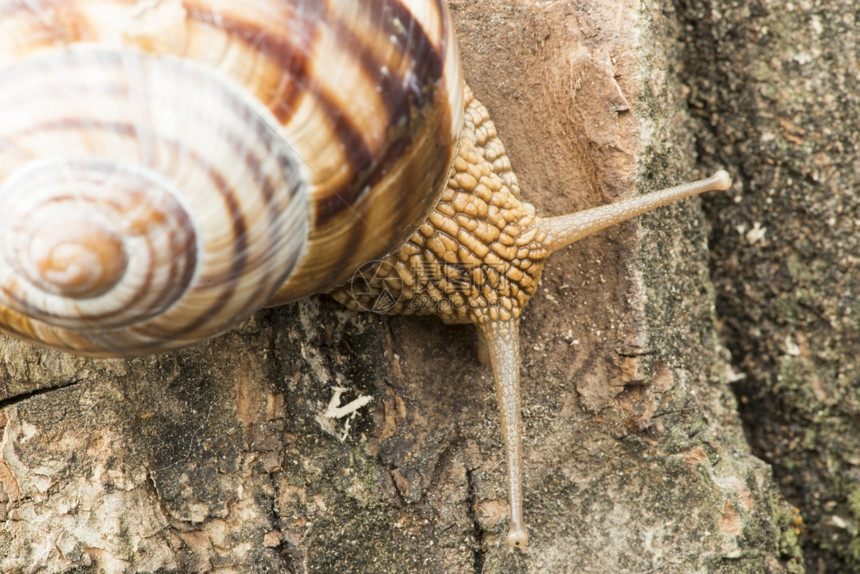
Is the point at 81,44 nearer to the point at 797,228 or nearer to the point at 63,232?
the point at 63,232

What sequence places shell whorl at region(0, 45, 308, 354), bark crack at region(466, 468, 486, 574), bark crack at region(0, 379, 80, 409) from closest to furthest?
1. shell whorl at region(0, 45, 308, 354)
2. bark crack at region(0, 379, 80, 409)
3. bark crack at region(466, 468, 486, 574)

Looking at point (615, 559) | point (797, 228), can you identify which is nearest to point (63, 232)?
point (615, 559)

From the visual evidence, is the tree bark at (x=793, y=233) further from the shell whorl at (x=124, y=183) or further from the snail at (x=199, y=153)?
the shell whorl at (x=124, y=183)

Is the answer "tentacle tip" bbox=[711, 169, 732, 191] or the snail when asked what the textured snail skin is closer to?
"tentacle tip" bbox=[711, 169, 732, 191]

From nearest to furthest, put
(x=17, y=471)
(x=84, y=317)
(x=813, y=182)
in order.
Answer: (x=84, y=317) → (x=17, y=471) → (x=813, y=182)

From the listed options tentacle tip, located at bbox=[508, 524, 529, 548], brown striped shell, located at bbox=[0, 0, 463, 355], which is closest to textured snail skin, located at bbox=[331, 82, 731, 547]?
tentacle tip, located at bbox=[508, 524, 529, 548]

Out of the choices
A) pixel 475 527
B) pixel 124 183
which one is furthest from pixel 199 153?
pixel 475 527

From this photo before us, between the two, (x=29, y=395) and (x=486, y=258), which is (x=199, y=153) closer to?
(x=486, y=258)
